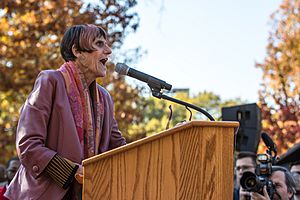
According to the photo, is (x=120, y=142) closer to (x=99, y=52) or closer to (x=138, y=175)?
(x=99, y=52)

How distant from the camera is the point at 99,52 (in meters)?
3.67

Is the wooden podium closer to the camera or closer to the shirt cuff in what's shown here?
the shirt cuff

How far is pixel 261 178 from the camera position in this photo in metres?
5.01

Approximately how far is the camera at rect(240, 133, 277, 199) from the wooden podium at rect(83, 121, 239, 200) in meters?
2.03

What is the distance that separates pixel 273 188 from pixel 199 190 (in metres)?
2.67

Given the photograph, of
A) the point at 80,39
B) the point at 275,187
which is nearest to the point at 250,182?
the point at 275,187

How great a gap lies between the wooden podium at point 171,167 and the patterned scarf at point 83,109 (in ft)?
1.99

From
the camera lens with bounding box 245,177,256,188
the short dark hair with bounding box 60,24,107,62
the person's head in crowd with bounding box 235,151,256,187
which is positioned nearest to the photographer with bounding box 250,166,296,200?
the camera lens with bounding box 245,177,256,188

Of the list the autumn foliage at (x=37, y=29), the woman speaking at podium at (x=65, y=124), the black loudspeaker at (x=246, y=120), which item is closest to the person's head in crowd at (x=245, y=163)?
the black loudspeaker at (x=246, y=120)

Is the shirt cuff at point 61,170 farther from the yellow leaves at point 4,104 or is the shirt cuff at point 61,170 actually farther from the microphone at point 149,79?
the yellow leaves at point 4,104

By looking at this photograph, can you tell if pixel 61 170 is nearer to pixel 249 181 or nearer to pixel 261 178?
pixel 249 181

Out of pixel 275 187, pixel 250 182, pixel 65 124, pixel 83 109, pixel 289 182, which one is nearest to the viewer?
pixel 65 124

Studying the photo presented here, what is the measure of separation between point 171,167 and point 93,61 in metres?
1.11

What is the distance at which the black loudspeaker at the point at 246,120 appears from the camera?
9328 millimetres
